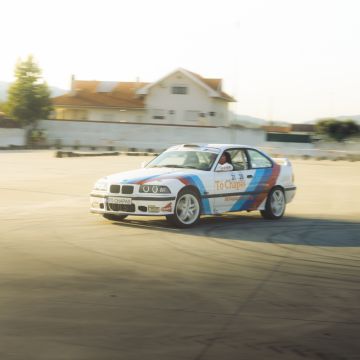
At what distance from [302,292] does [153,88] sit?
240 ft

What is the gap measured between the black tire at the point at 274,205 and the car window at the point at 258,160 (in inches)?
19.7

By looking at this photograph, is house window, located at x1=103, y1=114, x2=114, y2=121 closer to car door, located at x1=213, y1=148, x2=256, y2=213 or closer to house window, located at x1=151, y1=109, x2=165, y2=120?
house window, located at x1=151, y1=109, x2=165, y2=120

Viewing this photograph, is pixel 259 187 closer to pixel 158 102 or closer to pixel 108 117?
pixel 158 102

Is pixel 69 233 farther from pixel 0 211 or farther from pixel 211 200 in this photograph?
pixel 0 211

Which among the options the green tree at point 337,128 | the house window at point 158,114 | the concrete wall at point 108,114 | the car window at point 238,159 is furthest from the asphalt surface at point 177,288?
the green tree at point 337,128

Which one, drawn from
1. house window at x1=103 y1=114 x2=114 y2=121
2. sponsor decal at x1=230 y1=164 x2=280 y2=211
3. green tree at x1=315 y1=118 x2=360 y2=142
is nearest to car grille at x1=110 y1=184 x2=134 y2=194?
sponsor decal at x1=230 y1=164 x2=280 y2=211

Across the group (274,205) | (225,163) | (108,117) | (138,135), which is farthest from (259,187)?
(108,117)

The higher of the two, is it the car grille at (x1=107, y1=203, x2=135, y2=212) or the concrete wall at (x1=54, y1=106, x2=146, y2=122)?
the concrete wall at (x1=54, y1=106, x2=146, y2=122)

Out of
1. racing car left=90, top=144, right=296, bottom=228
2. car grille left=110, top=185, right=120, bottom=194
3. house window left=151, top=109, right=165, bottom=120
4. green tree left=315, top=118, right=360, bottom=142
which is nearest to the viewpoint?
racing car left=90, top=144, right=296, bottom=228

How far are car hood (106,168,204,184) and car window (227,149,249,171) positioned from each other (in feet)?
3.60

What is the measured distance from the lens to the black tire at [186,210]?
1331cm

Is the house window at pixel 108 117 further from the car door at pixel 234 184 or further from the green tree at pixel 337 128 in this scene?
the car door at pixel 234 184

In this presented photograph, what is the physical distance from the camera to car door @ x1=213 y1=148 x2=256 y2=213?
46.4 ft

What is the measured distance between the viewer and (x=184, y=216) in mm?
13492
